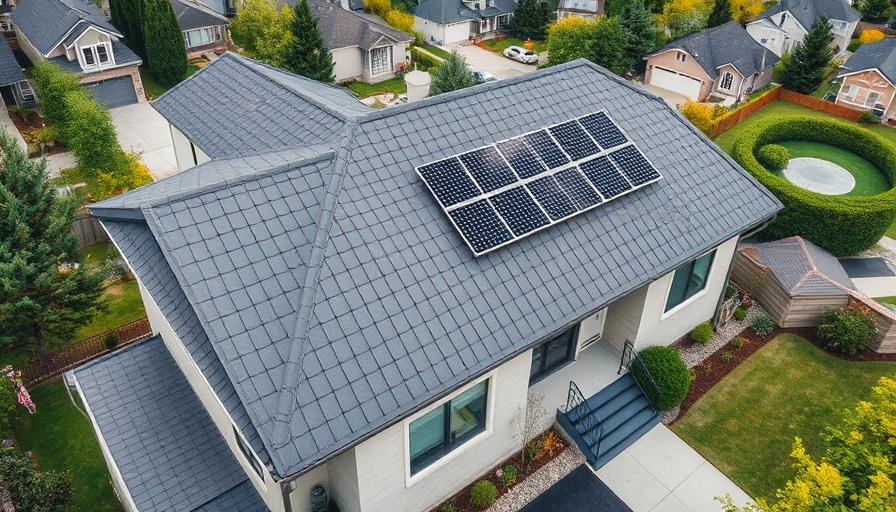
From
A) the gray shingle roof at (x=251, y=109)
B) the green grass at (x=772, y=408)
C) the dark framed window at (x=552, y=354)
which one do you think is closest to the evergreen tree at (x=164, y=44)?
the gray shingle roof at (x=251, y=109)

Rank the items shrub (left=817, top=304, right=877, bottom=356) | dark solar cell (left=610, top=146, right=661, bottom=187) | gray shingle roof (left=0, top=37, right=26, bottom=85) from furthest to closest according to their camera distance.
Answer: gray shingle roof (left=0, top=37, right=26, bottom=85)
shrub (left=817, top=304, right=877, bottom=356)
dark solar cell (left=610, top=146, right=661, bottom=187)

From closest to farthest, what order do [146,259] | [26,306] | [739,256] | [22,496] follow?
[146,259], [22,496], [26,306], [739,256]

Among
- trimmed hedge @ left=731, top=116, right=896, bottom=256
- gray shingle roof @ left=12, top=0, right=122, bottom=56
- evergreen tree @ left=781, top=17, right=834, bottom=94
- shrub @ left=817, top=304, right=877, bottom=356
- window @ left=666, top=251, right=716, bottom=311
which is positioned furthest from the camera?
evergreen tree @ left=781, top=17, right=834, bottom=94

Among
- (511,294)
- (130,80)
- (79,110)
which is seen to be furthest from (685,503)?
(130,80)

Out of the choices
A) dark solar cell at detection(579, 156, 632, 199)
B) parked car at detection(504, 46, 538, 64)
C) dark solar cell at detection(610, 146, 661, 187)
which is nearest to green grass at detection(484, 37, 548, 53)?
parked car at detection(504, 46, 538, 64)

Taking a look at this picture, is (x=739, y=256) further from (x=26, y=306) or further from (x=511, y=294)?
(x=26, y=306)

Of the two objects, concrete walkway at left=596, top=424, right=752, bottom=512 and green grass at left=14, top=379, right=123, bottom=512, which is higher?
concrete walkway at left=596, top=424, right=752, bottom=512

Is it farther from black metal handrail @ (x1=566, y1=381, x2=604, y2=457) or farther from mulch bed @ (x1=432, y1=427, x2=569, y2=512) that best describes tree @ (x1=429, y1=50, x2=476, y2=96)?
mulch bed @ (x1=432, y1=427, x2=569, y2=512)

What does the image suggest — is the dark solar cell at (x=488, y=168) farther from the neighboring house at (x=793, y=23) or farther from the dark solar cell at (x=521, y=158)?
the neighboring house at (x=793, y=23)
